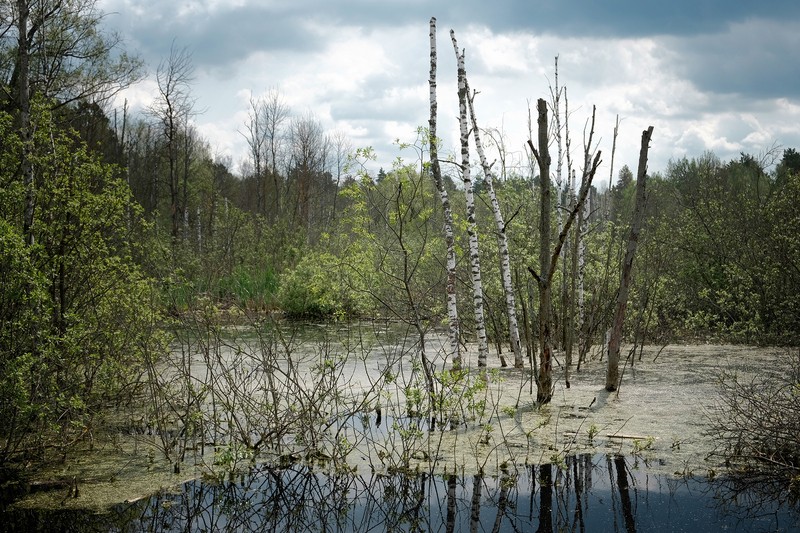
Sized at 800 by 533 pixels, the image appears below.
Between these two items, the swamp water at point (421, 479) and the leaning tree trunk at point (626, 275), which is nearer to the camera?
the swamp water at point (421, 479)

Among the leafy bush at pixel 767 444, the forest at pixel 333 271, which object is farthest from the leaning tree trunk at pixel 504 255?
the leafy bush at pixel 767 444

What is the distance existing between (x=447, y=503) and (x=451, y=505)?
0.20ft

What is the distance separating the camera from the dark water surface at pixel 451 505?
20.0 feet

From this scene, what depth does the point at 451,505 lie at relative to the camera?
6559 millimetres

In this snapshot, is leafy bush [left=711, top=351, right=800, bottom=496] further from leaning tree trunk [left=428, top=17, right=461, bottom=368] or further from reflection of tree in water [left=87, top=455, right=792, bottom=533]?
leaning tree trunk [left=428, top=17, right=461, bottom=368]

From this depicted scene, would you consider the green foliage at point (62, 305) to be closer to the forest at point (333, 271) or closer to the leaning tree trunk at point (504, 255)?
the forest at point (333, 271)

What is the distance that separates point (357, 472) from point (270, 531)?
4.47 feet

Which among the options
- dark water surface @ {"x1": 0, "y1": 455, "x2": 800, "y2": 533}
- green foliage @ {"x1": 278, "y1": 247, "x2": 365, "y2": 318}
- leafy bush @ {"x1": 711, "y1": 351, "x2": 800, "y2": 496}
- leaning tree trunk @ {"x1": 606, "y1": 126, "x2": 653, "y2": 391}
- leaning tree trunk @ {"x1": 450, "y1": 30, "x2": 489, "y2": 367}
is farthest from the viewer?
green foliage @ {"x1": 278, "y1": 247, "x2": 365, "y2": 318}

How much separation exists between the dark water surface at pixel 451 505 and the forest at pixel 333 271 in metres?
0.83

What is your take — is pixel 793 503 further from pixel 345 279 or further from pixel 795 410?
pixel 345 279

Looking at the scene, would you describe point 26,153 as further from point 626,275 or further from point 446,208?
point 626,275

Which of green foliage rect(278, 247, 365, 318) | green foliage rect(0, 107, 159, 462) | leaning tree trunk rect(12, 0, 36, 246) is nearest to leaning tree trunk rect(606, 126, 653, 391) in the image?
green foliage rect(0, 107, 159, 462)

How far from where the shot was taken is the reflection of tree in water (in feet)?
20.2

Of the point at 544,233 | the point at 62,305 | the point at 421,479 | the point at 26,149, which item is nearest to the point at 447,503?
the point at 421,479
